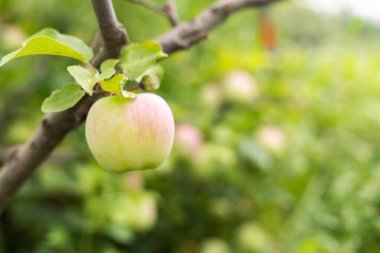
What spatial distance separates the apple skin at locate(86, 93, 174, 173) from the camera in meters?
0.33

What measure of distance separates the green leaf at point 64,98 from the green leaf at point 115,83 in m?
0.02

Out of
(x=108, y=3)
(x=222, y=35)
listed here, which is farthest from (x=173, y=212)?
(x=108, y=3)

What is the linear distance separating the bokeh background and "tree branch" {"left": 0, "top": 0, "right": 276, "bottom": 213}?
1.00 ft

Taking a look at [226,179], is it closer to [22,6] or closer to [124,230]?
[124,230]

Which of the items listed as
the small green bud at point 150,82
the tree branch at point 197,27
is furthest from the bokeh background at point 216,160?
the small green bud at point 150,82

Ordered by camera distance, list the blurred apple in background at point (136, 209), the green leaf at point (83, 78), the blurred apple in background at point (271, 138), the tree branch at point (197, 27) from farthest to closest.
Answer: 1. the blurred apple in background at point (271, 138)
2. the blurred apple in background at point (136, 209)
3. the tree branch at point (197, 27)
4. the green leaf at point (83, 78)

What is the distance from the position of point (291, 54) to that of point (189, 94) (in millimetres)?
296

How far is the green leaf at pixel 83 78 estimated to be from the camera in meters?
0.30

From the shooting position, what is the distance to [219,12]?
1.58 ft

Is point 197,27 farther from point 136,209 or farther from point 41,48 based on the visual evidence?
point 136,209

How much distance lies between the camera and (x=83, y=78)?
31 cm

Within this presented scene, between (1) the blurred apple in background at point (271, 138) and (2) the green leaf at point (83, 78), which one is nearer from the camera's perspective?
(2) the green leaf at point (83, 78)

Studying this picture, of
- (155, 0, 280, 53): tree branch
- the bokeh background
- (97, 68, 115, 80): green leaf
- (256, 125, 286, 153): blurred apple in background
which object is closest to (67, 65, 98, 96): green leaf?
(97, 68, 115, 80): green leaf

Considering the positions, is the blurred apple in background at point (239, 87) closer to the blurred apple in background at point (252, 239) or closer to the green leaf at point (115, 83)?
the blurred apple in background at point (252, 239)
